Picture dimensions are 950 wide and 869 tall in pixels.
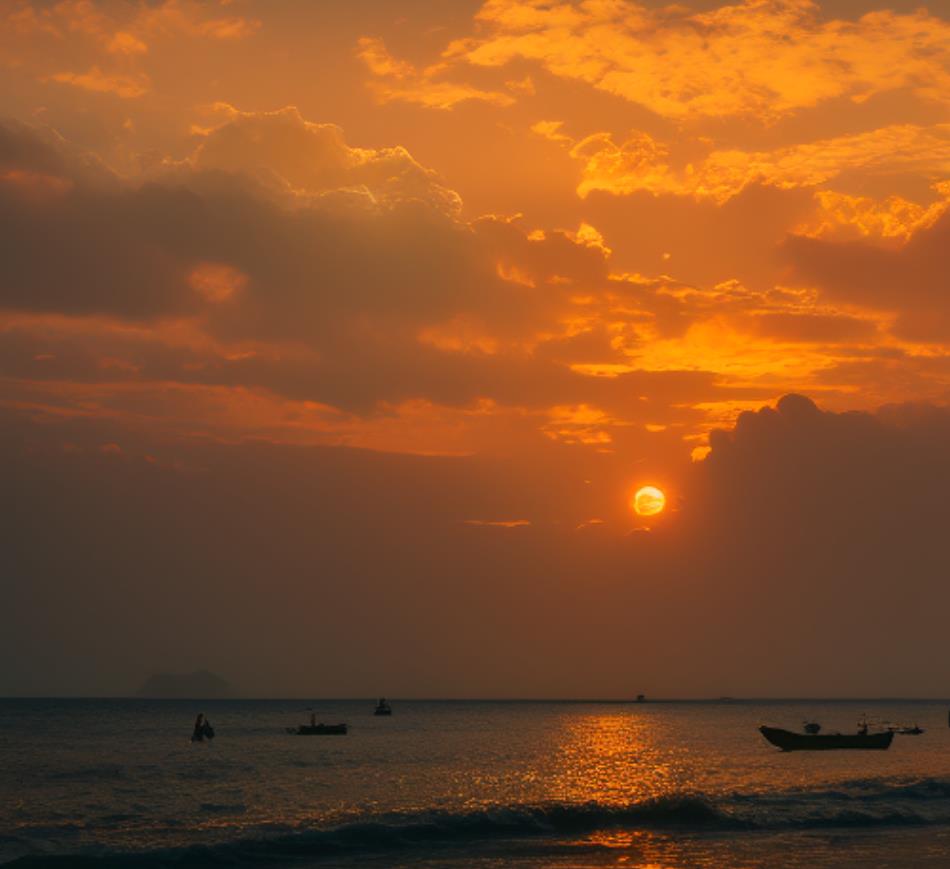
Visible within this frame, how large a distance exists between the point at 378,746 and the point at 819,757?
46061mm

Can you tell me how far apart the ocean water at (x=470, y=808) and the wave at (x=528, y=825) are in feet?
0.42

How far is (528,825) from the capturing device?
4912 cm

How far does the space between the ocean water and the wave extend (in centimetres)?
13

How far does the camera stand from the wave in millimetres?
41562

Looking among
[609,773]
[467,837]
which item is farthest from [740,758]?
[467,837]

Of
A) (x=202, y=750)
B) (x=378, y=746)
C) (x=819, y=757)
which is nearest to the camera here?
(x=819, y=757)

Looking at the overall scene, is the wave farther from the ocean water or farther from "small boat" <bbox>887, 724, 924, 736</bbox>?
"small boat" <bbox>887, 724, 924, 736</bbox>

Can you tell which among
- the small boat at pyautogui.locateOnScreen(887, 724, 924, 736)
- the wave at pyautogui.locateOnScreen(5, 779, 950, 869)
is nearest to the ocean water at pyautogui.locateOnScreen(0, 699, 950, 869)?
the wave at pyautogui.locateOnScreen(5, 779, 950, 869)

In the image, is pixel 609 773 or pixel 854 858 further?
pixel 609 773

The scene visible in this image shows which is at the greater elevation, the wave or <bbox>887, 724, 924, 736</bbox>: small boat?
the wave

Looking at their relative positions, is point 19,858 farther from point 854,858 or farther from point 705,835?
point 854,858

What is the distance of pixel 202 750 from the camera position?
109 m

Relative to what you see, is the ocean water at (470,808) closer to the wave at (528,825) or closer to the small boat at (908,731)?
the wave at (528,825)

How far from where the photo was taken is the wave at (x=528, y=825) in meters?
41.6
